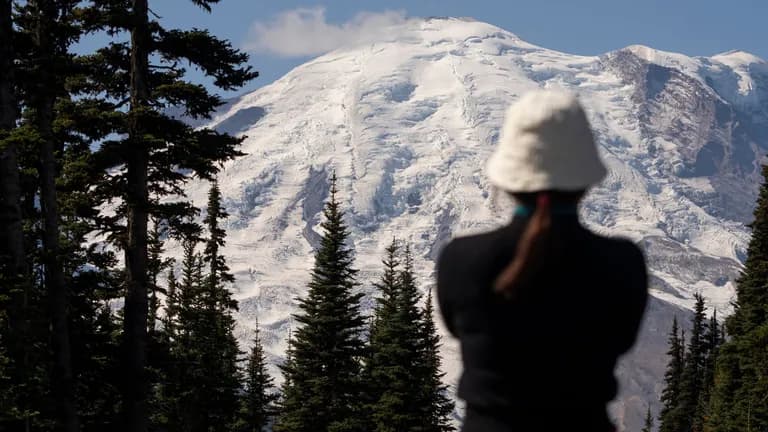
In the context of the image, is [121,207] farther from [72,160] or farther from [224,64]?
[224,64]

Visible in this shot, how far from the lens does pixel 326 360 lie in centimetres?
3697

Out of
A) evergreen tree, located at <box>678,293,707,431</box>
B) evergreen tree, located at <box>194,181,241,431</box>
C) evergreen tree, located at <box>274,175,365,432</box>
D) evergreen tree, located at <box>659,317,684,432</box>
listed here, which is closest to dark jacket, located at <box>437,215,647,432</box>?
evergreen tree, located at <box>194,181,241,431</box>

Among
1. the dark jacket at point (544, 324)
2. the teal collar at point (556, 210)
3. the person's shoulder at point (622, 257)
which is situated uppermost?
the teal collar at point (556, 210)

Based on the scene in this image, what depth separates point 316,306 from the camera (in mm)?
38281

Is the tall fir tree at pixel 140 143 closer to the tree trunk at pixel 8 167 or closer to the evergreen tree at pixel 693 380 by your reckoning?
the tree trunk at pixel 8 167

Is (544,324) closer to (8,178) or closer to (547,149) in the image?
(547,149)

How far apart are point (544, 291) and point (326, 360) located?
3438cm

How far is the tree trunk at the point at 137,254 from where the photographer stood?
1762 cm

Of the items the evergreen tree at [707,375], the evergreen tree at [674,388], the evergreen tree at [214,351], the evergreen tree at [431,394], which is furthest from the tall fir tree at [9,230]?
the evergreen tree at [674,388]

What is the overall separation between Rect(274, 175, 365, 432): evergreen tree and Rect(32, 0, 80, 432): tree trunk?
19.3 metres

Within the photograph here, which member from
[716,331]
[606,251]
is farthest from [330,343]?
[716,331]

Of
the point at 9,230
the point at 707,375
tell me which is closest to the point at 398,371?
the point at 9,230

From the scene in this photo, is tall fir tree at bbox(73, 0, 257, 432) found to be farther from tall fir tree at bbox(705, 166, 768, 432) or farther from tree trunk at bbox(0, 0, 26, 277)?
tall fir tree at bbox(705, 166, 768, 432)

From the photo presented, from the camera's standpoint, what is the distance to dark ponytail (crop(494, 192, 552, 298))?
3055 millimetres
